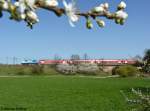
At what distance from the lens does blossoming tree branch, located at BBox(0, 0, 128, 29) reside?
→ 159cm

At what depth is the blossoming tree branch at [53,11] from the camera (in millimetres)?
1592

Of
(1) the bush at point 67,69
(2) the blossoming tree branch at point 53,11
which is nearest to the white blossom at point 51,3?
(2) the blossoming tree branch at point 53,11

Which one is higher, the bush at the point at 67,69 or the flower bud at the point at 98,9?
the bush at the point at 67,69

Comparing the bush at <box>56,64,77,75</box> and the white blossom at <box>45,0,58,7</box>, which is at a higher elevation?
the bush at <box>56,64,77,75</box>

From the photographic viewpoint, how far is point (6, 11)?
1605 millimetres

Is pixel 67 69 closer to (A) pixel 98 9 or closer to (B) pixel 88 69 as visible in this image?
(B) pixel 88 69

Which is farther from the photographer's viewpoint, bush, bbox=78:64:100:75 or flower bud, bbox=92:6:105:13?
bush, bbox=78:64:100:75

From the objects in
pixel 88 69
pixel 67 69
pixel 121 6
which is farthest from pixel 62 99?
pixel 67 69

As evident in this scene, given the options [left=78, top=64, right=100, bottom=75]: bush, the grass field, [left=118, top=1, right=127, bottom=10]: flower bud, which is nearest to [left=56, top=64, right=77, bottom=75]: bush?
[left=78, top=64, right=100, bottom=75]: bush

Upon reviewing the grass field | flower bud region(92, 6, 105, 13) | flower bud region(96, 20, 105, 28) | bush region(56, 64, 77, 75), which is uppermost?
bush region(56, 64, 77, 75)

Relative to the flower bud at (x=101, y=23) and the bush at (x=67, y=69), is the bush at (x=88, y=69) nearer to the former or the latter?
the bush at (x=67, y=69)

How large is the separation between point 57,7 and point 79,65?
9969 centimetres

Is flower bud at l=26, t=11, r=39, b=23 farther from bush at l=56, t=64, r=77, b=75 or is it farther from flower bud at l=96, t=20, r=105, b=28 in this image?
bush at l=56, t=64, r=77, b=75

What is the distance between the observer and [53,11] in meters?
1.63
